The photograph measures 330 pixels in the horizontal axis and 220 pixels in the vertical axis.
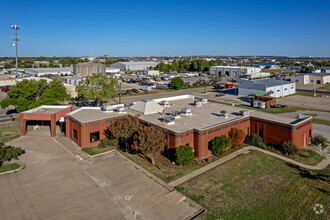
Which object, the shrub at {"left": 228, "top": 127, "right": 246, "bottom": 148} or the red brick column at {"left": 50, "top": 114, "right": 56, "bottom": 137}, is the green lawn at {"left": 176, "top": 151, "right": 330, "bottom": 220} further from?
the red brick column at {"left": 50, "top": 114, "right": 56, "bottom": 137}

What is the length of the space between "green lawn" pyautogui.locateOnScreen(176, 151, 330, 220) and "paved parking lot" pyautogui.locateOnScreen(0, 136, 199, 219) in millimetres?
2165

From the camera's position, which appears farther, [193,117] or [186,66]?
[186,66]

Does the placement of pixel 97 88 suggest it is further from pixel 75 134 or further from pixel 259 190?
pixel 259 190

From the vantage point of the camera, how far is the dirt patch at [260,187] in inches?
785

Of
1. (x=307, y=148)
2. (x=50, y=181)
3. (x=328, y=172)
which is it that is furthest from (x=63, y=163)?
(x=307, y=148)

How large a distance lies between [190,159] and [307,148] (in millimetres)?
16175

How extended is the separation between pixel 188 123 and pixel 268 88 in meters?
43.6

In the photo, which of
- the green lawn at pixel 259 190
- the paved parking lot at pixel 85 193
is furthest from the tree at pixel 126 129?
the green lawn at pixel 259 190

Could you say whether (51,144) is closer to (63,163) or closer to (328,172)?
(63,163)

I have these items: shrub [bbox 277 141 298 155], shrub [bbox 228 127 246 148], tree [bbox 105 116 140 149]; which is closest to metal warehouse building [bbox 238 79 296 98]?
shrub [bbox 277 141 298 155]

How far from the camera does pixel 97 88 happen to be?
47.7 metres

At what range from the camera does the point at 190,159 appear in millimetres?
25344

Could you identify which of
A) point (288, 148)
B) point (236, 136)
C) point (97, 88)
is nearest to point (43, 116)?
point (97, 88)

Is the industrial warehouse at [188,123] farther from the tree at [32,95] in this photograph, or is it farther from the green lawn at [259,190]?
the tree at [32,95]
